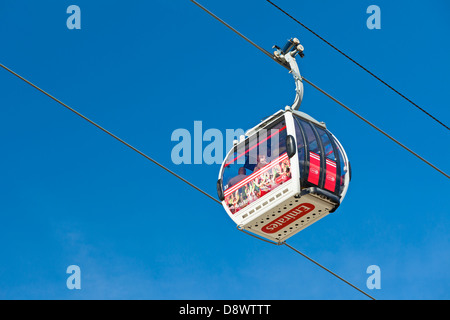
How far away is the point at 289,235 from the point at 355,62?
12.1ft

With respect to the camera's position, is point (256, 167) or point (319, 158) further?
point (256, 167)

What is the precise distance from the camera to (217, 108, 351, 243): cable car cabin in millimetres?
20312

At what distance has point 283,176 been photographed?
20.4 metres

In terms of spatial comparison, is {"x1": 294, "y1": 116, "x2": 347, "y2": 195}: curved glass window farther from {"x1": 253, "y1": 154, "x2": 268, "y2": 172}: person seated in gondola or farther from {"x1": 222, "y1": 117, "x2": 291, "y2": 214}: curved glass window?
{"x1": 253, "y1": 154, "x2": 268, "y2": 172}: person seated in gondola

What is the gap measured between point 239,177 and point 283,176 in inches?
52.8

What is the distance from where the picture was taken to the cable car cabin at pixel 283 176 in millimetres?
20312

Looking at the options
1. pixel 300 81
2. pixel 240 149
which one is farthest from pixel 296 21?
pixel 240 149

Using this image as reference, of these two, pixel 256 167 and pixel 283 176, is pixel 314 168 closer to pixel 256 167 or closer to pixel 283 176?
pixel 283 176

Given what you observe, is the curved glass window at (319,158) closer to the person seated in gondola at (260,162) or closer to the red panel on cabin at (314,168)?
the red panel on cabin at (314,168)

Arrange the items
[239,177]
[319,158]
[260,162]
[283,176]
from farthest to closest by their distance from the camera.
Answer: [239,177] < [260,162] < [319,158] < [283,176]

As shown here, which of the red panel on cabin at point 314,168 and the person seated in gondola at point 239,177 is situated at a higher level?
the person seated in gondola at point 239,177

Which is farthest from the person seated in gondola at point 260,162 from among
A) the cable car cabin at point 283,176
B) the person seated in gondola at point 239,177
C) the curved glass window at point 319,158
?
the curved glass window at point 319,158

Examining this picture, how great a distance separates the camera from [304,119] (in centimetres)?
2120

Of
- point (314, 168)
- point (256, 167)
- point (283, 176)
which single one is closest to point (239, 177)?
point (256, 167)
